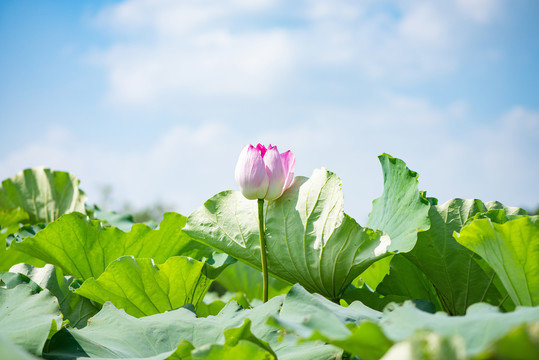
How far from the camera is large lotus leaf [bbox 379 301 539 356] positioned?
0.46 m

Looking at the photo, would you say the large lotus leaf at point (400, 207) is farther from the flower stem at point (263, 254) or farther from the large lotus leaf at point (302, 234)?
the flower stem at point (263, 254)

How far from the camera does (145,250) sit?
1274 millimetres

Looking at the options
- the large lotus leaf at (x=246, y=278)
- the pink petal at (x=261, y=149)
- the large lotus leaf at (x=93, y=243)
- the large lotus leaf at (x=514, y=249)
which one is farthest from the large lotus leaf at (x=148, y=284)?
the large lotus leaf at (x=246, y=278)

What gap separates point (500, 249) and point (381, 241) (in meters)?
0.23

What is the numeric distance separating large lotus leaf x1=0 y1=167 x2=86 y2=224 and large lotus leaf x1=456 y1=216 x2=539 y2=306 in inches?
58.3

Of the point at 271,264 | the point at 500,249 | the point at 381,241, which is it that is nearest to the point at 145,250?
the point at 271,264

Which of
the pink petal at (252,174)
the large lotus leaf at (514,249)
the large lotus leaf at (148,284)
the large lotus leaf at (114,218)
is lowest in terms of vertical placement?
the large lotus leaf at (148,284)

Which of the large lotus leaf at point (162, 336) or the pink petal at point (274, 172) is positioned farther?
the pink petal at point (274, 172)

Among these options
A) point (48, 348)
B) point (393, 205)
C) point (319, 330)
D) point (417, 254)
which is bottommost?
point (48, 348)

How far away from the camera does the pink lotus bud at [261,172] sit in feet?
3.26

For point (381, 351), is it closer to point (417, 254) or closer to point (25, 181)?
point (417, 254)

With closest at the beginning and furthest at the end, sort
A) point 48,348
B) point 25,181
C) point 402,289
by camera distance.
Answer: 1. point 48,348
2. point 402,289
3. point 25,181

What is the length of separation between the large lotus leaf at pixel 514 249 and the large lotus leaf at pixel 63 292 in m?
0.84

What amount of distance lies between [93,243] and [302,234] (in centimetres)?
58
